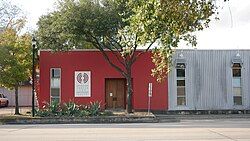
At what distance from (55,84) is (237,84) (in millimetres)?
15282

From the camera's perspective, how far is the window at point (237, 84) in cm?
4031

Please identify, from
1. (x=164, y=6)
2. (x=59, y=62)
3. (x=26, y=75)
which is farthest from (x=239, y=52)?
(x=164, y=6)

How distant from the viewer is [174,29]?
14938 mm

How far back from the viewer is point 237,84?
40375 mm

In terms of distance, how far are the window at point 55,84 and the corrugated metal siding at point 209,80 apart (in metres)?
9.28

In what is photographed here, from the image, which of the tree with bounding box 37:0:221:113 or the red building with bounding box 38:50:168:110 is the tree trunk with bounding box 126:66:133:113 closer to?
the tree with bounding box 37:0:221:113

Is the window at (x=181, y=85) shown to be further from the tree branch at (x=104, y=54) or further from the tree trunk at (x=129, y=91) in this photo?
the tree branch at (x=104, y=54)

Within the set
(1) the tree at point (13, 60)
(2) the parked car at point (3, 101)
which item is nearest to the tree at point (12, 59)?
(1) the tree at point (13, 60)

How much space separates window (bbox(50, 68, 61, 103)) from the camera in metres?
40.2

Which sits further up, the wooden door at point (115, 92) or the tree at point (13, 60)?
the tree at point (13, 60)

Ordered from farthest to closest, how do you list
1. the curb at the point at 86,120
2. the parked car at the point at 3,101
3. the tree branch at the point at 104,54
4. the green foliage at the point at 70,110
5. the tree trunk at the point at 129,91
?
the parked car at the point at 3,101 < the tree trunk at the point at 129,91 < the tree branch at the point at 104,54 < the green foliage at the point at 70,110 < the curb at the point at 86,120

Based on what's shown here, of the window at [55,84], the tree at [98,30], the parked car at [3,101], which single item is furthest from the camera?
the parked car at [3,101]

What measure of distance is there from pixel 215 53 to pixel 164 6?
27444mm

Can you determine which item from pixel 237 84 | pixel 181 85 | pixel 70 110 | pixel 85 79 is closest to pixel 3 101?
pixel 85 79
